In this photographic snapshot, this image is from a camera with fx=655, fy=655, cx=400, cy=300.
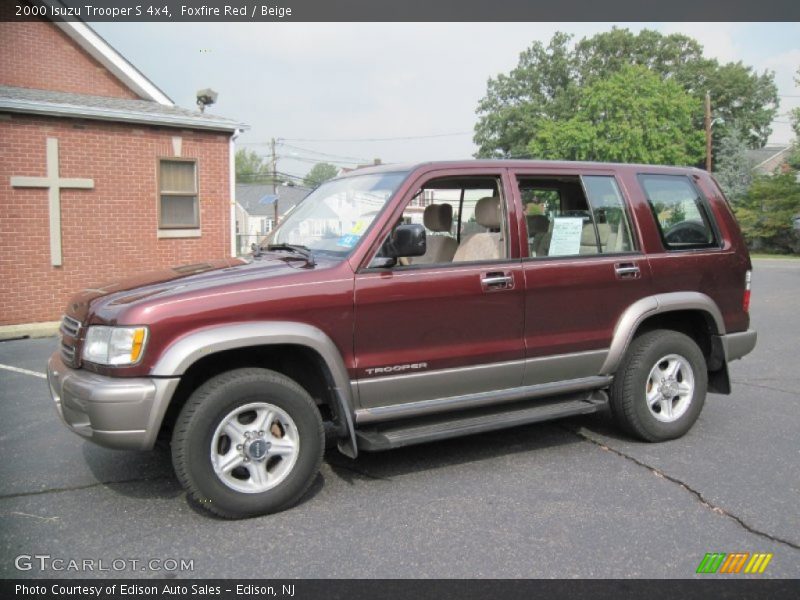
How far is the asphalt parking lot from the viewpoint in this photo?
3.14 metres

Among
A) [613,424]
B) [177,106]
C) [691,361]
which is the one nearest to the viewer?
[691,361]

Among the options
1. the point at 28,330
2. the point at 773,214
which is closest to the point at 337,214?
the point at 28,330

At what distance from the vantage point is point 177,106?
47.9 feet

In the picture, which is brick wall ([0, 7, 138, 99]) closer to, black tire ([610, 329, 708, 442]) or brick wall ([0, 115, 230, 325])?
brick wall ([0, 115, 230, 325])

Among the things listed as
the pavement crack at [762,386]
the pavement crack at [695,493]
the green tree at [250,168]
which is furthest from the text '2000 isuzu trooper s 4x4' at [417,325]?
the green tree at [250,168]

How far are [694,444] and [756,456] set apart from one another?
41 centimetres

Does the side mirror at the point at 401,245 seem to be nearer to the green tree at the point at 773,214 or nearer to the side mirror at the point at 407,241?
the side mirror at the point at 407,241

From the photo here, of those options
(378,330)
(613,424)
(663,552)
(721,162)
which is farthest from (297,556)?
(721,162)

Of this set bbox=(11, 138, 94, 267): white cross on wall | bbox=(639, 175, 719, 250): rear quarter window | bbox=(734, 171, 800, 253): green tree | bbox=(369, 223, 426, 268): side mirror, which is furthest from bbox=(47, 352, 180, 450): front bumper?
bbox=(734, 171, 800, 253): green tree

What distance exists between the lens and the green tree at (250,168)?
93375 mm

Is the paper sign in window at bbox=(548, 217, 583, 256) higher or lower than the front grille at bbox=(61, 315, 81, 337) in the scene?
higher

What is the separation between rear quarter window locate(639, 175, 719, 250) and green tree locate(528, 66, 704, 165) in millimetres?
43521

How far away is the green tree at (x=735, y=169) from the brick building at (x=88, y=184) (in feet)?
121
